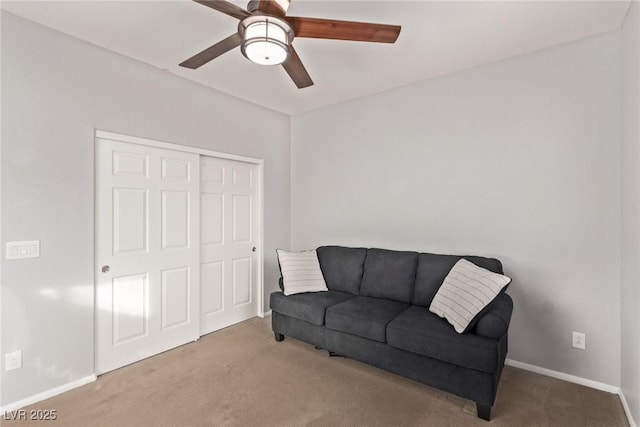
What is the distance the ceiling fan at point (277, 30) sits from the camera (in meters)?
1.57

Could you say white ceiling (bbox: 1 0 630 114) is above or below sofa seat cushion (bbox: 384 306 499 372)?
above

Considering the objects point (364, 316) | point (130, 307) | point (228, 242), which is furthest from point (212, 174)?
point (364, 316)

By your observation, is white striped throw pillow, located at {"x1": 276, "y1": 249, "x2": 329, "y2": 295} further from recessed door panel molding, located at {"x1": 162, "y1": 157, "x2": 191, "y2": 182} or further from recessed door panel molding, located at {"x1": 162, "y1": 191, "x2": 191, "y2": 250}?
recessed door panel molding, located at {"x1": 162, "y1": 157, "x2": 191, "y2": 182}

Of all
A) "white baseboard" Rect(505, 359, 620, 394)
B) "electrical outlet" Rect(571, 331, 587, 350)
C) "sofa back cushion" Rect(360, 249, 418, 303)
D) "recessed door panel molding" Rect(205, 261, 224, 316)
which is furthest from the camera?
"recessed door panel molding" Rect(205, 261, 224, 316)

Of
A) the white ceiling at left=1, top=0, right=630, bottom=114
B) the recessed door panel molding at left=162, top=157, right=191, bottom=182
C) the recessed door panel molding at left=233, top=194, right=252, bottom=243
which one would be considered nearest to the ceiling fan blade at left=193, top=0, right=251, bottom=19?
the white ceiling at left=1, top=0, right=630, bottom=114

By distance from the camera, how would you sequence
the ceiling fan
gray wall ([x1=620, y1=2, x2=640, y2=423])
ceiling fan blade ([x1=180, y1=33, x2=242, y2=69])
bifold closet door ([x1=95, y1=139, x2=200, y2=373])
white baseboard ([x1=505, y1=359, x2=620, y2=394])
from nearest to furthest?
the ceiling fan → ceiling fan blade ([x1=180, y1=33, x2=242, y2=69]) → gray wall ([x1=620, y1=2, x2=640, y2=423]) → white baseboard ([x1=505, y1=359, x2=620, y2=394]) → bifold closet door ([x1=95, y1=139, x2=200, y2=373])

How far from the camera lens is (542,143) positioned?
2.57 metres

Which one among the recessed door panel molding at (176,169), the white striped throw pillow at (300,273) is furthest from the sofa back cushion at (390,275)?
the recessed door panel molding at (176,169)

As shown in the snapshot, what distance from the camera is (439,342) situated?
2141mm

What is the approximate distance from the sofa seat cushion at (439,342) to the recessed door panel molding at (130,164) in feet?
8.43

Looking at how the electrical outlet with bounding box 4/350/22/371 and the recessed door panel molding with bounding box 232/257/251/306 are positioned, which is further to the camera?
the recessed door panel molding with bounding box 232/257/251/306

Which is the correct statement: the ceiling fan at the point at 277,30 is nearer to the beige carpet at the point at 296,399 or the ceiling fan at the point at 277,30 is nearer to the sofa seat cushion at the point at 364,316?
the sofa seat cushion at the point at 364,316

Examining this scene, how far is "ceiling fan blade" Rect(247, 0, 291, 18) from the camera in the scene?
153 centimetres

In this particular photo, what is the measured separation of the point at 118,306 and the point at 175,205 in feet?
3.38
